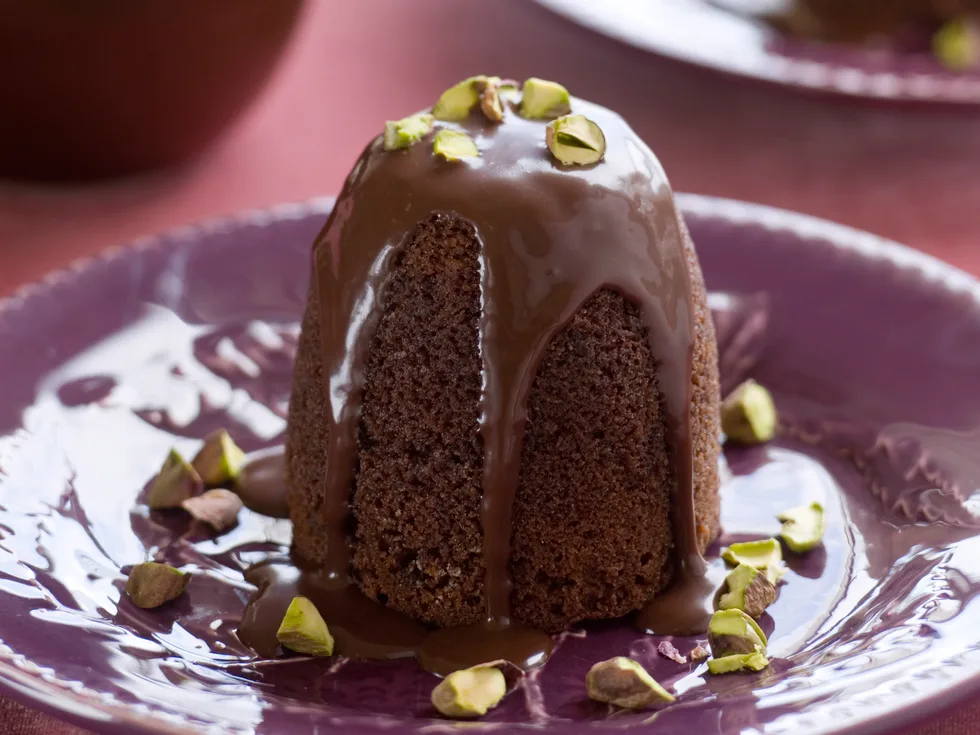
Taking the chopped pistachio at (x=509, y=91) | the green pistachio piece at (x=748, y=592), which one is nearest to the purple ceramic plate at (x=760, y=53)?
the chopped pistachio at (x=509, y=91)

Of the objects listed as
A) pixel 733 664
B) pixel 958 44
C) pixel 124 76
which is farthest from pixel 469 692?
pixel 958 44

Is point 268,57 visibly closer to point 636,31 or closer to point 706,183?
point 636,31

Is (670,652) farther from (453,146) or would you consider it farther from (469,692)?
(453,146)

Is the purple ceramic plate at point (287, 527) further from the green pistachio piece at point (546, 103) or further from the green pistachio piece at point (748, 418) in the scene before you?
the green pistachio piece at point (546, 103)

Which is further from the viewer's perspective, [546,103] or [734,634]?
[546,103]

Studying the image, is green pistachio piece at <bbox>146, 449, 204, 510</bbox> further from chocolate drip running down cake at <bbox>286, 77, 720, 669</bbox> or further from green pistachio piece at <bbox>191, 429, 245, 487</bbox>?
chocolate drip running down cake at <bbox>286, 77, 720, 669</bbox>

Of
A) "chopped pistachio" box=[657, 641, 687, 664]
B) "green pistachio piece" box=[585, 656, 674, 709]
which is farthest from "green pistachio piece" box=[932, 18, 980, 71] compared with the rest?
"green pistachio piece" box=[585, 656, 674, 709]
